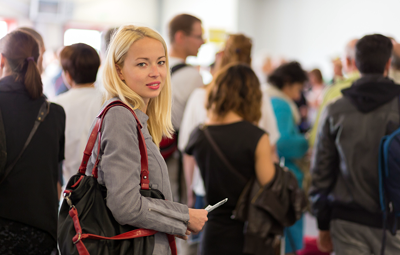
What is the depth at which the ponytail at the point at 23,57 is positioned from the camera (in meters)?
1.54

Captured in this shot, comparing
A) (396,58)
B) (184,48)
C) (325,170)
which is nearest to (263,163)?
(325,170)

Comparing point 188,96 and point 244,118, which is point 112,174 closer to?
point 244,118

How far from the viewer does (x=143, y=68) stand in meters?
1.26

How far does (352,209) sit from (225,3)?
28.0 ft

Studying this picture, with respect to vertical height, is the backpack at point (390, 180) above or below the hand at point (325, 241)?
above

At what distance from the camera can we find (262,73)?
244 inches

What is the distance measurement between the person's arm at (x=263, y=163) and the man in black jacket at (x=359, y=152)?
0.28 m

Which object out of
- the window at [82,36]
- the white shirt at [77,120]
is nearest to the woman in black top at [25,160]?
the white shirt at [77,120]

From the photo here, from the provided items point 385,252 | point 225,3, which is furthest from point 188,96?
point 225,3

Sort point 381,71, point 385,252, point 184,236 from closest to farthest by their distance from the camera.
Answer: point 184,236 → point 385,252 → point 381,71

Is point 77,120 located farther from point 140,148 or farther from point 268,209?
point 268,209

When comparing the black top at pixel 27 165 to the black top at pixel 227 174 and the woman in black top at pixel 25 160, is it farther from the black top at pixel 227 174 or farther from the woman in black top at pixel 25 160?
the black top at pixel 227 174

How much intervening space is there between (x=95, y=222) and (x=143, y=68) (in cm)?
49

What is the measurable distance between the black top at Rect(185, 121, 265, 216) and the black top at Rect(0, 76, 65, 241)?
820mm
